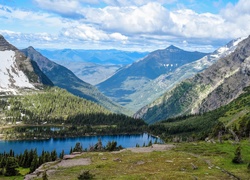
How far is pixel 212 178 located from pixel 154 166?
26168 mm

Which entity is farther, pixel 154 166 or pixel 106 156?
pixel 106 156

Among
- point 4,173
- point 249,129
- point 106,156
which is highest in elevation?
point 249,129

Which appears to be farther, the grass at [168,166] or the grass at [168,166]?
the grass at [168,166]

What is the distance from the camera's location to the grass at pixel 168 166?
85.8 metres

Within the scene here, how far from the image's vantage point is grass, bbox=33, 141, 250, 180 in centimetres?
8580

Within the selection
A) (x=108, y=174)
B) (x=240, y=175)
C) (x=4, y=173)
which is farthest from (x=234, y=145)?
(x=4, y=173)

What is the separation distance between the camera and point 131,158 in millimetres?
122188

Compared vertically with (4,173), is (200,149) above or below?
above

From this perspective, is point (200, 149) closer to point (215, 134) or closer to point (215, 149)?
point (215, 149)

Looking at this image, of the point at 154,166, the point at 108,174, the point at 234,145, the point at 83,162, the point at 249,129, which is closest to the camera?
the point at 108,174

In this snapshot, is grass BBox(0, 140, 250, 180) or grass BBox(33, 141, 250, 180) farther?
grass BBox(33, 141, 250, 180)

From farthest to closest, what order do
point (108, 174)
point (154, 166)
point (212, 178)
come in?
point (154, 166)
point (108, 174)
point (212, 178)

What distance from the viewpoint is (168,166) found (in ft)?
334

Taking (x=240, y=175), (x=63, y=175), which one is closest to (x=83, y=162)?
(x=63, y=175)
